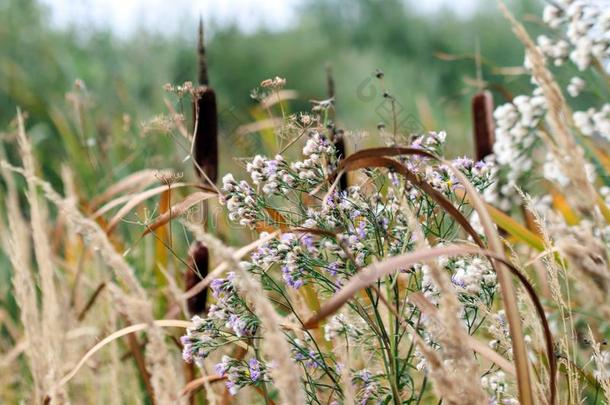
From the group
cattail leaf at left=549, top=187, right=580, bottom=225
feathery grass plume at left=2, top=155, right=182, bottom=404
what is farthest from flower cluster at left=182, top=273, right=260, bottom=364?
cattail leaf at left=549, top=187, right=580, bottom=225

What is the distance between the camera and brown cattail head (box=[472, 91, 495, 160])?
244 cm

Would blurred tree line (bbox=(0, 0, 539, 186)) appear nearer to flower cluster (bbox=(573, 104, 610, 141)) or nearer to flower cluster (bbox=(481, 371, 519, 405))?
flower cluster (bbox=(573, 104, 610, 141))

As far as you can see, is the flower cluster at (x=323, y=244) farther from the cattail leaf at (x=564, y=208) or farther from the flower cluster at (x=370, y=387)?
the cattail leaf at (x=564, y=208)

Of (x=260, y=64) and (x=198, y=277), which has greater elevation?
(x=260, y=64)

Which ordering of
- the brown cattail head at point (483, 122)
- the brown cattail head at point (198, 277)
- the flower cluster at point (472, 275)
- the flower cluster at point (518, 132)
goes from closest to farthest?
the flower cluster at point (472, 275)
the brown cattail head at point (198, 277)
the flower cluster at point (518, 132)
the brown cattail head at point (483, 122)

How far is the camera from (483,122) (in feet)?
8.06

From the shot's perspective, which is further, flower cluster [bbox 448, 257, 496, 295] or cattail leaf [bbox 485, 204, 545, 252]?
cattail leaf [bbox 485, 204, 545, 252]

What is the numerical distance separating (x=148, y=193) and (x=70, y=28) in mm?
11528

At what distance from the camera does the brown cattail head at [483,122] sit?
96.0 inches

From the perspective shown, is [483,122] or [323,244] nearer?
[323,244]

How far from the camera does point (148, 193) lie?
5.76 feet

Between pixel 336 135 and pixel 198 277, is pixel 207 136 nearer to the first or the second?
pixel 198 277

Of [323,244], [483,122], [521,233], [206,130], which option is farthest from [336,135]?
[483,122]

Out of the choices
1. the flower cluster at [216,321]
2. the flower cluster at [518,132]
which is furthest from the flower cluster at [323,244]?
the flower cluster at [518,132]
